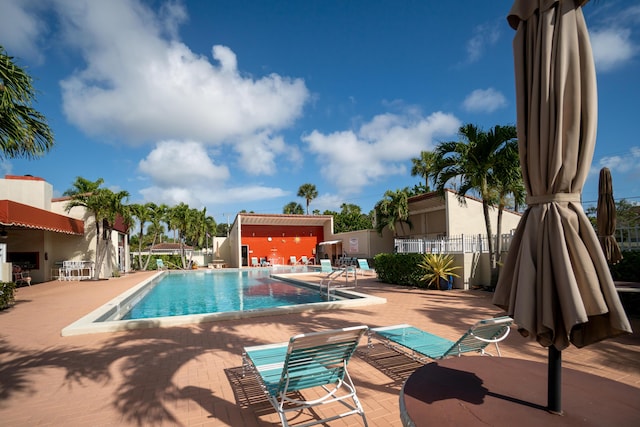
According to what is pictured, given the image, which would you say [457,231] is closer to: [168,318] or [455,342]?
[455,342]

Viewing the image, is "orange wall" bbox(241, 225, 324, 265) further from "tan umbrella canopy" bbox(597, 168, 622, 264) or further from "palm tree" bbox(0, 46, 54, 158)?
"tan umbrella canopy" bbox(597, 168, 622, 264)

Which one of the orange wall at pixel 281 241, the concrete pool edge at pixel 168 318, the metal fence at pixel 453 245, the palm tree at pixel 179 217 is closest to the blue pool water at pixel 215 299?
the concrete pool edge at pixel 168 318

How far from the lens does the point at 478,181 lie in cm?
1079

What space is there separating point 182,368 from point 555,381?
168 inches

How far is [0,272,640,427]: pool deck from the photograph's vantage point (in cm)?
337

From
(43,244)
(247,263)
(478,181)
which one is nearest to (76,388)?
(478,181)

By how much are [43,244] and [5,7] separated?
1459 cm

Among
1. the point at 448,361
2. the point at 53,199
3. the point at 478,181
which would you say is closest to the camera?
the point at 448,361

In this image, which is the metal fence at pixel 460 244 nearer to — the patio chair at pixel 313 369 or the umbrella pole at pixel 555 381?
the patio chair at pixel 313 369

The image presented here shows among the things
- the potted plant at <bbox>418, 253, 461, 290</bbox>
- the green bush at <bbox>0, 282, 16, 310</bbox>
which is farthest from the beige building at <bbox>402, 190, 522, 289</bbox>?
the green bush at <bbox>0, 282, 16, 310</bbox>

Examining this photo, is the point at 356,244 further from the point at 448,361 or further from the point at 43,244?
the point at 448,361

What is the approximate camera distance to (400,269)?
13.2 m

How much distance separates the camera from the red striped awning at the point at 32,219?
39.7 ft

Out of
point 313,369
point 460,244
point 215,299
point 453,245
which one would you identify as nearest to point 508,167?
point 460,244
